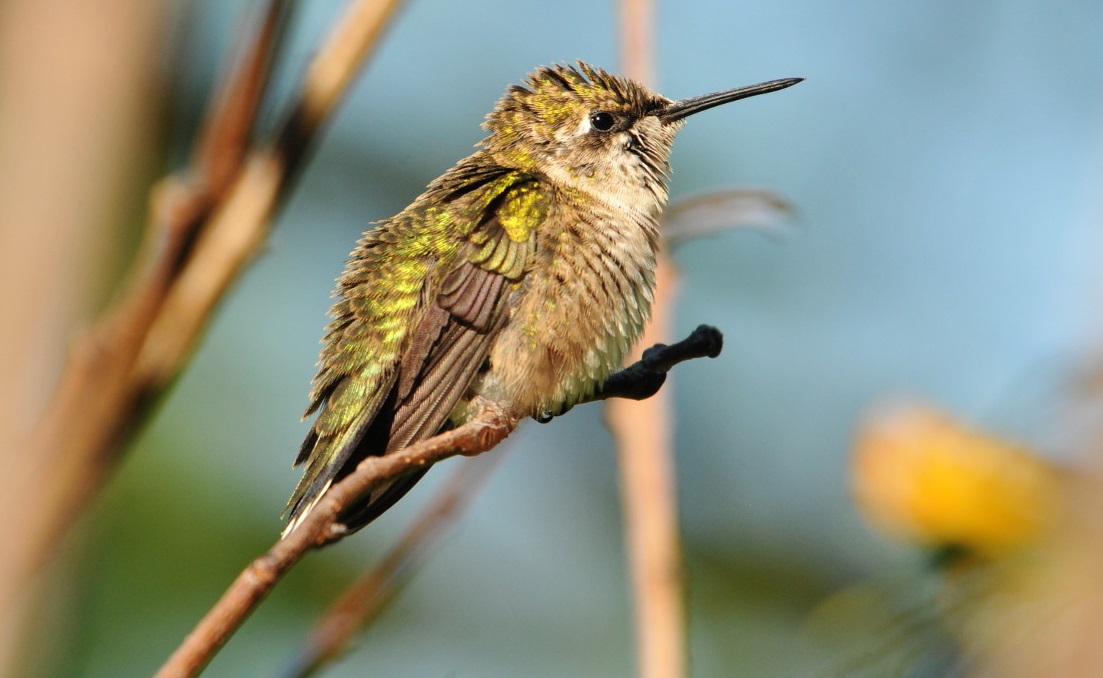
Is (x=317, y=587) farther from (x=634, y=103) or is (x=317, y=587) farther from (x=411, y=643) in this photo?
(x=634, y=103)

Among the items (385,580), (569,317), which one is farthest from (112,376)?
(569,317)

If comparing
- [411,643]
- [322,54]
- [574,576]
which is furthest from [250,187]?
[574,576]

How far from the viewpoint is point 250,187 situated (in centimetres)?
179

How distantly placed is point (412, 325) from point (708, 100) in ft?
3.84

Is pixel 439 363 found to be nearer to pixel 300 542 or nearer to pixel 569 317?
pixel 569 317

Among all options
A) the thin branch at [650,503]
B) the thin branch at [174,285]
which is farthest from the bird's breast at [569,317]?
the thin branch at [174,285]

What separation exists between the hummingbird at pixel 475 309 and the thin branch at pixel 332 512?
278 millimetres

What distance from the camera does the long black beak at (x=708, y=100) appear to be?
282 cm

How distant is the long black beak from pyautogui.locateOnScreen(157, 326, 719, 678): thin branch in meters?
0.86

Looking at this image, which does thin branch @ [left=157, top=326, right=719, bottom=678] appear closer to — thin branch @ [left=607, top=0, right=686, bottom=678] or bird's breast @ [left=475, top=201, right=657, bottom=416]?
thin branch @ [left=607, top=0, right=686, bottom=678]

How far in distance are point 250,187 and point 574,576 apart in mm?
5505

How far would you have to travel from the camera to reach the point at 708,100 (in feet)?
10.6

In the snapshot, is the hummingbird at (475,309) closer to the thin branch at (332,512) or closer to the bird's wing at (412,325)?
the bird's wing at (412,325)

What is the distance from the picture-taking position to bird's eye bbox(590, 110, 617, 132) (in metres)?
3.33
